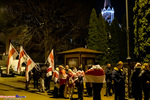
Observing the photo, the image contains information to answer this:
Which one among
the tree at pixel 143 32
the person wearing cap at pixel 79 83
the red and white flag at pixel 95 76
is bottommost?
the person wearing cap at pixel 79 83

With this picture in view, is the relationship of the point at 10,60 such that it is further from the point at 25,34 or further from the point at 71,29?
the point at 71,29

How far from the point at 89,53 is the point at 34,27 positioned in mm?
9666

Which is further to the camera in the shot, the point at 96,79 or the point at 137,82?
the point at 137,82

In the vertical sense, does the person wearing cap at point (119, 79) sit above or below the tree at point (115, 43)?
below

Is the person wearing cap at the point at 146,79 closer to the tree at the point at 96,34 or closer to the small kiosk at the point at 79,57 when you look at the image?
the small kiosk at the point at 79,57

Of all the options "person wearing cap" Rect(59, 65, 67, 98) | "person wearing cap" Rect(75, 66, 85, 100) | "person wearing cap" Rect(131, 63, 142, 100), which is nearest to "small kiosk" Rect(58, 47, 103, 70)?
"person wearing cap" Rect(59, 65, 67, 98)

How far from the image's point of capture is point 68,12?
24281mm

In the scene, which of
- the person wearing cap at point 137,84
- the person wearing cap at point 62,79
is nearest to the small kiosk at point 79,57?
the person wearing cap at point 62,79

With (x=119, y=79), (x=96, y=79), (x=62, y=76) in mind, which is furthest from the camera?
(x=62, y=76)

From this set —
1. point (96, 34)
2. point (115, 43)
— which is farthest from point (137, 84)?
point (115, 43)

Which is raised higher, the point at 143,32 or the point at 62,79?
the point at 143,32

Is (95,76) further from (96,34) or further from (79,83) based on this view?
(96,34)

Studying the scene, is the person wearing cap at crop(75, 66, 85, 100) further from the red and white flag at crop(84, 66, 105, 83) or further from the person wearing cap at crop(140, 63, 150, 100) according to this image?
the person wearing cap at crop(140, 63, 150, 100)

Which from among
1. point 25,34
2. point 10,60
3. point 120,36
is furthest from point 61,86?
point 120,36
